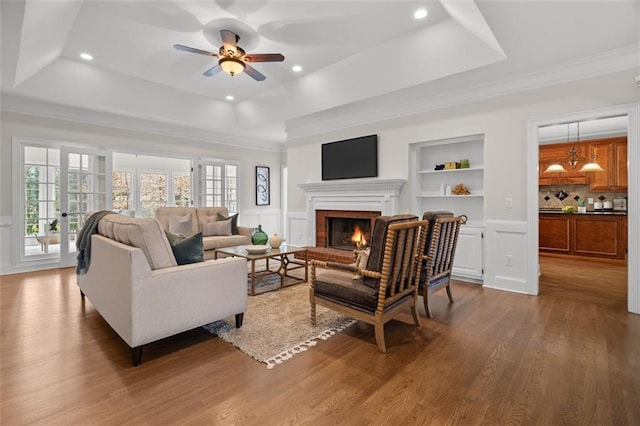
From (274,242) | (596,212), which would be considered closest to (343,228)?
(274,242)

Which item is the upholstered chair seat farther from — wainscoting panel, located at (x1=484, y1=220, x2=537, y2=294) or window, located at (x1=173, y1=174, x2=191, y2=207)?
window, located at (x1=173, y1=174, x2=191, y2=207)

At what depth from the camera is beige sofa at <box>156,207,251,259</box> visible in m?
5.45

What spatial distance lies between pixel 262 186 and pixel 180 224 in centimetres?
305

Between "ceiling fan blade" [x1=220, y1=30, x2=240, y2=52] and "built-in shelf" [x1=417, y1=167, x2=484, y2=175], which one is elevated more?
"ceiling fan blade" [x1=220, y1=30, x2=240, y2=52]

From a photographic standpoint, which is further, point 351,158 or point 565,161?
point 565,161

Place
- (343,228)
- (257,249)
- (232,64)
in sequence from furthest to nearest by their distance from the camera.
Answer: (343,228) < (257,249) < (232,64)

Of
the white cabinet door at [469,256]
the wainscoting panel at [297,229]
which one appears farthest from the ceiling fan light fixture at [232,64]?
the white cabinet door at [469,256]

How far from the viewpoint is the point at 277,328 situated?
280 centimetres

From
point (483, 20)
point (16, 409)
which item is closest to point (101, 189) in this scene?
point (16, 409)

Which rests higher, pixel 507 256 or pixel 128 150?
pixel 128 150

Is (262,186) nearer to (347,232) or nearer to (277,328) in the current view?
(347,232)

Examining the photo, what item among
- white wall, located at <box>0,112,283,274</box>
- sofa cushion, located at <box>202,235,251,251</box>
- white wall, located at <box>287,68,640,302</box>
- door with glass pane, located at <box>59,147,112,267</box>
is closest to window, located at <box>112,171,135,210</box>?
white wall, located at <box>0,112,283,274</box>

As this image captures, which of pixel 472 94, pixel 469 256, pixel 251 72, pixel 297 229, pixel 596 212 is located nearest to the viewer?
pixel 251 72

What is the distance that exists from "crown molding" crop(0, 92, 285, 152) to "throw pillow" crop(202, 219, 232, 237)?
89.8 inches
